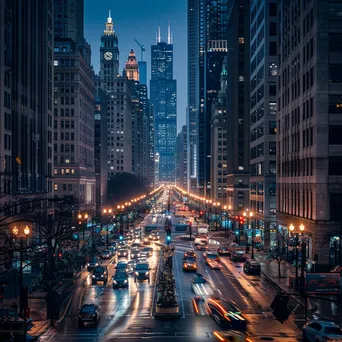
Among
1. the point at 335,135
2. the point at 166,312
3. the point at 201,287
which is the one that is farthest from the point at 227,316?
the point at 335,135

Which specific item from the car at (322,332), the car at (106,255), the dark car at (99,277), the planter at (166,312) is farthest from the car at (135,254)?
the car at (322,332)

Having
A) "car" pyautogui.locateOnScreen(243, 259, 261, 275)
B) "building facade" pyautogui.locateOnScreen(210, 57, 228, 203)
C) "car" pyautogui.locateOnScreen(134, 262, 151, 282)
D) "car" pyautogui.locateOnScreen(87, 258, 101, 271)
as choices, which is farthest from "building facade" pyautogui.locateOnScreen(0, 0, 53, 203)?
"building facade" pyautogui.locateOnScreen(210, 57, 228, 203)

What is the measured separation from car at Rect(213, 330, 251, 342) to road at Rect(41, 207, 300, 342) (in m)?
0.51

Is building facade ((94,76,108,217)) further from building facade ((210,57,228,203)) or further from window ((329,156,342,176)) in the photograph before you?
window ((329,156,342,176))

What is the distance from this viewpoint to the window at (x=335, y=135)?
6137 centimetres

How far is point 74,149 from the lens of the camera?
13438 cm

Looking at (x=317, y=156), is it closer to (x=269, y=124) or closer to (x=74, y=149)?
(x=269, y=124)

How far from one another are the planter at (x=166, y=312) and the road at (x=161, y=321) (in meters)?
0.44

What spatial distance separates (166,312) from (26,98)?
52598 mm

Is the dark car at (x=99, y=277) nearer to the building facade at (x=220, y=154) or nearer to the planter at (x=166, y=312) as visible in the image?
the planter at (x=166, y=312)

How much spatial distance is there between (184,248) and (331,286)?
47.8m

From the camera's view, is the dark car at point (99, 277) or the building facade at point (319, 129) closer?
the dark car at point (99, 277)

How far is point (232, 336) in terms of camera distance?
32.8m

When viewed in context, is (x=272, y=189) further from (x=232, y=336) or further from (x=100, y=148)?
(x=100, y=148)
